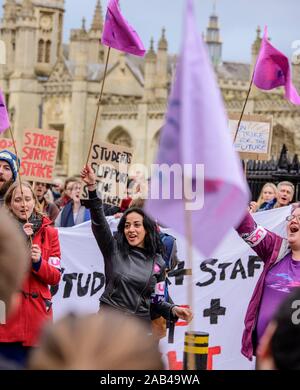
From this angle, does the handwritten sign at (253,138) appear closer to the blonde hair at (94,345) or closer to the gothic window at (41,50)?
the blonde hair at (94,345)

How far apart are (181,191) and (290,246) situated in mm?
3134

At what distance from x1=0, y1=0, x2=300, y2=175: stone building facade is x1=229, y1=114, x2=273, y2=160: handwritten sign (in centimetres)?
4414

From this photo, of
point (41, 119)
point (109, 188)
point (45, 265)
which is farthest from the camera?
point (41, 119)

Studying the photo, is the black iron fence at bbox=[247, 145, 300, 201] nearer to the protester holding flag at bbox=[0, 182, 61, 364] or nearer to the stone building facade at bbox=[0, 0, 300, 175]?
the protester holding flag at bbox=[0, 182, 61, 364]

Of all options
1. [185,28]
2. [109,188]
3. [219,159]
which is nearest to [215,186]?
[219,159]

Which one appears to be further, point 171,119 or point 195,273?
point 195,273

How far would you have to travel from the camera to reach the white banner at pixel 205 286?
9273 millimetres

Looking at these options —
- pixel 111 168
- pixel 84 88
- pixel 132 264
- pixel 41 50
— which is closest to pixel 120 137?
pixel 84 88

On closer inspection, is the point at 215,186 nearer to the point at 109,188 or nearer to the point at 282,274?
the point at 282,274

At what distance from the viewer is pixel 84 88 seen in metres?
75.6

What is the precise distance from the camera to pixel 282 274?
6.74 meters

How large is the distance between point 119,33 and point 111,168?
94.4 inches

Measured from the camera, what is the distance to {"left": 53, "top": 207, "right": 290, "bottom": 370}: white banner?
9.27 m

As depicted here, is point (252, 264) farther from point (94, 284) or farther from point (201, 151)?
point (201, 151)
